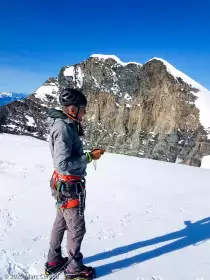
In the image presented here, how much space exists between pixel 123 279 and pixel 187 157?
324 ft

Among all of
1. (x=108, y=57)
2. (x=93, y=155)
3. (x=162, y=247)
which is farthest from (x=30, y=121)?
(x=93, y=155)

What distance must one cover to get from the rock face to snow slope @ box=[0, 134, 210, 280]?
90.9 m

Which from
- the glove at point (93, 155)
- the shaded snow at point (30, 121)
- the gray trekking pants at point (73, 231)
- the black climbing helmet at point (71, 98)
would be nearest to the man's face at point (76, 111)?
the black climbing helmet at point (71, 98)

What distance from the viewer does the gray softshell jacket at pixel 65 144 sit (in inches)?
172

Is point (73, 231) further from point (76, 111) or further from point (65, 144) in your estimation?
point (76, 111)

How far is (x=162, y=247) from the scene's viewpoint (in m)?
5.94

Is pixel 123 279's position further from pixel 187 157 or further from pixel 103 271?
pixel 187 157

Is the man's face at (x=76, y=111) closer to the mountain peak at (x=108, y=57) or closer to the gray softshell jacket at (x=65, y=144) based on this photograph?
the gray softshell jacket at (x=65, y=144)

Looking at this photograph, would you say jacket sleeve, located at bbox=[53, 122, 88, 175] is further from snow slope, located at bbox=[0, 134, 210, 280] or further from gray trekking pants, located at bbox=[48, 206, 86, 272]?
snow slope, located at bbox=[0, 134, 210, 280]

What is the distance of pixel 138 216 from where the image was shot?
747cm

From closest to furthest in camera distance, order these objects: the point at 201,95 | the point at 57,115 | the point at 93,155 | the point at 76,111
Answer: the point at 57,115 → the point at 76,111 → the point at 93,155 → the point at 201,95

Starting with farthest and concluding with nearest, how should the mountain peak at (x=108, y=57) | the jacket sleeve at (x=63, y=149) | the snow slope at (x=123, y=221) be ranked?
the mountain peak at (x=108, y=57) < the snow slope at (x=123, y=221) < the jacket sleeve at (x=63, y=149)

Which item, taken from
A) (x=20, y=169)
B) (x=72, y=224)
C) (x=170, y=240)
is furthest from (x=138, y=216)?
(x=20, y=169)

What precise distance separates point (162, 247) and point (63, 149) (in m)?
2.87
